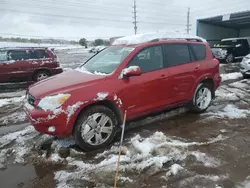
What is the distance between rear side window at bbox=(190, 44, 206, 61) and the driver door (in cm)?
112

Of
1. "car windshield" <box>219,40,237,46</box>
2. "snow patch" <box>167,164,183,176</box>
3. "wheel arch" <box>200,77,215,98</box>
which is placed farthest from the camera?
"car windshield" <box>219,40,237,46</box>

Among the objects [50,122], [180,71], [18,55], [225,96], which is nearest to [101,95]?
[50,122]

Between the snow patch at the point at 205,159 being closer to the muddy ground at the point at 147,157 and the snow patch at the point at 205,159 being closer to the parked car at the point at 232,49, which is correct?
the muddy ground at the point at 147,157

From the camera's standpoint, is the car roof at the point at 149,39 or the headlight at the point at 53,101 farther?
the car roof at the point at 149,39

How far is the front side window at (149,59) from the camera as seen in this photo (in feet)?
15.5

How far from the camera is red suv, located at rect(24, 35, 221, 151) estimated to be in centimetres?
390

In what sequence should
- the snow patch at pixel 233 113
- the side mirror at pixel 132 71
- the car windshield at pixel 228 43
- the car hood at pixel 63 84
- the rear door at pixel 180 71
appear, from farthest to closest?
the car windshield at pixel 228 43 < the snow patch at pixel 233 113 < the rear door at pixel 180 71 < the side mirror at pixel 132 71 < the car hood at pixel 63 84

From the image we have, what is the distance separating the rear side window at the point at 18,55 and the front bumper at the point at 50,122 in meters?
7.87

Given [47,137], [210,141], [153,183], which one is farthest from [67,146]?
[210,141]

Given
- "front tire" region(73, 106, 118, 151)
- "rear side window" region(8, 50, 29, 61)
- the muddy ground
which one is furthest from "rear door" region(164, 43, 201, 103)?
"rear side window" region(8, 50, 29, 61)

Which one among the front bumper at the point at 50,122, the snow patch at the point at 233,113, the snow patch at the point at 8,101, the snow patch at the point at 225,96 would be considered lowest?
the snow patch at the point at 225,96

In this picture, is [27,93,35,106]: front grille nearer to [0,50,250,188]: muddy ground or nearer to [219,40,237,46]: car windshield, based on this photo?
[0,50,250,188]: muddy ground

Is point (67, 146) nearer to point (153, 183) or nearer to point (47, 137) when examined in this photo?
point (47, 137)

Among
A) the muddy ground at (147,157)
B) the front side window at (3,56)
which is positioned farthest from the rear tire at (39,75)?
the muddy ground at (147,157)
